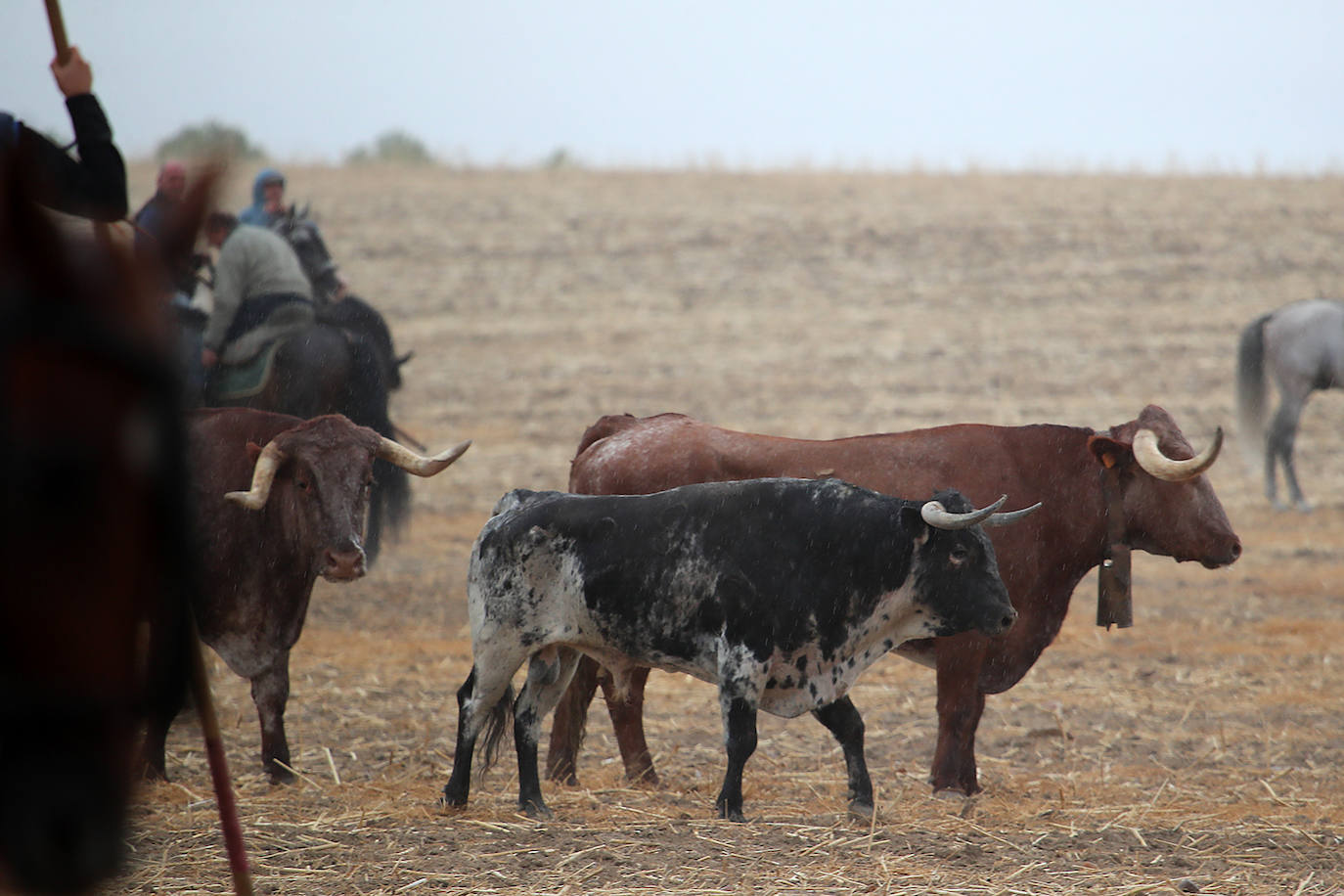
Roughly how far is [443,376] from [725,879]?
17.7m

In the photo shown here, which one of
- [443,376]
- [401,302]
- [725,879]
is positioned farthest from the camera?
[401,302]

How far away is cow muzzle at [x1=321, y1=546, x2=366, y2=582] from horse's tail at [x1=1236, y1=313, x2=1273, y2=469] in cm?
1345

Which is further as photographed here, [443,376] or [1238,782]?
[443,376]

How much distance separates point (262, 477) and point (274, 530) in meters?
0.36

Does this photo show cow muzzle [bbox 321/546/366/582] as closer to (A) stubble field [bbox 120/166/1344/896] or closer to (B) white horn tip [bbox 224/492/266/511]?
(B) white horn tip [bbox 224/492/266/511]

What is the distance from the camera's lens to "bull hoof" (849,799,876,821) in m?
5.14

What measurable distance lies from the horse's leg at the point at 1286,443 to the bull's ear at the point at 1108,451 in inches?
425

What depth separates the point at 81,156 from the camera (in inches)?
105

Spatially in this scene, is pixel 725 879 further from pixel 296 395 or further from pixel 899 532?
pixel 296 395

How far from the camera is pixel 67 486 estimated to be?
1.41 metres

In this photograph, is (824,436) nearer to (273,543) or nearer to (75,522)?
(273,543)

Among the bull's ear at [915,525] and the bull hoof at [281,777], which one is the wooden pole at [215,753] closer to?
the bull's ear at [915,525]

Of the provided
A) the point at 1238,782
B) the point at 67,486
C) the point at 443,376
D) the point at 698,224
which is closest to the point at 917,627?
the point at 1238,782

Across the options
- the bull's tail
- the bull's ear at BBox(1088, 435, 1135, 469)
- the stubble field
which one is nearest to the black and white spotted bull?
the stubble field
